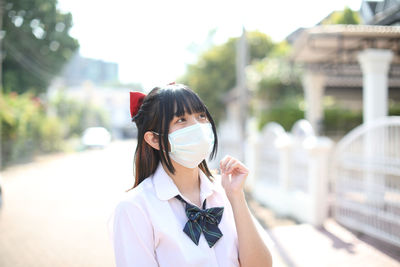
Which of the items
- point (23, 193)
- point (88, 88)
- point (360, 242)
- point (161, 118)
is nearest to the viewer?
point (161, 118)

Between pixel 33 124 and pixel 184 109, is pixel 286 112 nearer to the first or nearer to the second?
pixel 184 109

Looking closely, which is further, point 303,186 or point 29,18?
point 29,18

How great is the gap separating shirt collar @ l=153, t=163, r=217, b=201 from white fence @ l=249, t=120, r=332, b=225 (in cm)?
404

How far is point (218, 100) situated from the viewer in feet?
61.8

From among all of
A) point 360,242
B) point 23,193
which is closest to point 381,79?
point 360,242

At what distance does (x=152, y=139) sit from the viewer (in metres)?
1.70

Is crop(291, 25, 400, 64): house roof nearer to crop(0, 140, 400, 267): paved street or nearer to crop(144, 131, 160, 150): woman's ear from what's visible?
crop(0, 140, 400, 267): paved street

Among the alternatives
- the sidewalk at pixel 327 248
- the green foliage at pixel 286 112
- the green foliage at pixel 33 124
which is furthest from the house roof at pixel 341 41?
the green foliage at pixel 33 124

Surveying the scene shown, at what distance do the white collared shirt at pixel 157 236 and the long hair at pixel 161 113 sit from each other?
164mm

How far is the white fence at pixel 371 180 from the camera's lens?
454 cm

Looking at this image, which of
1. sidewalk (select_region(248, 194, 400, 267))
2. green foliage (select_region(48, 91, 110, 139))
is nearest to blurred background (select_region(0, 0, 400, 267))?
sidewalk (select_region(248, 194, 400, 267))

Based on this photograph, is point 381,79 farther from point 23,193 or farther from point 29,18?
point 29,18

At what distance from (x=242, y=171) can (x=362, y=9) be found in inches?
235

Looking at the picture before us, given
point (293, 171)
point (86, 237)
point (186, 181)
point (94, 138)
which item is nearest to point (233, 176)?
point (186, 181)
